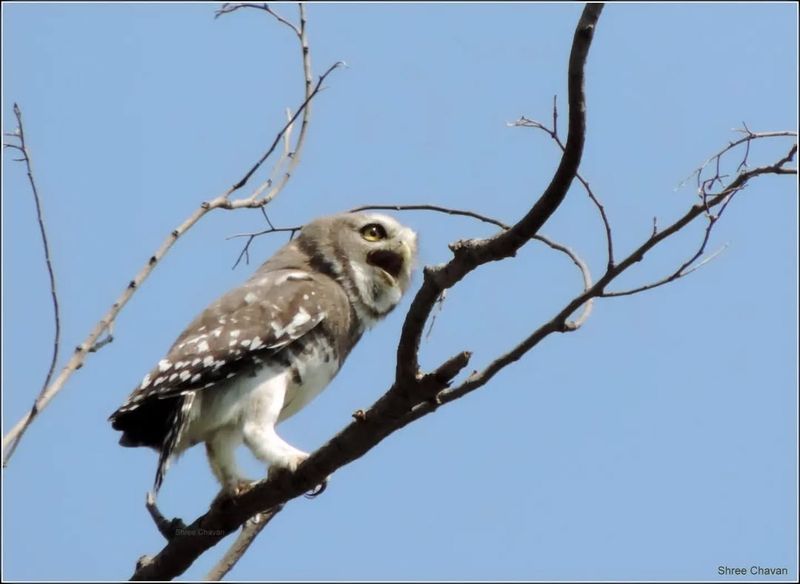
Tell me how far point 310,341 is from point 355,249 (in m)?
1.06

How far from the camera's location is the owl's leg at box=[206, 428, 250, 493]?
572 cm

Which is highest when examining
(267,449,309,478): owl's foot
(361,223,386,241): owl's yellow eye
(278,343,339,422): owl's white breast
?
(361,223,386,241): owl's yellow eye

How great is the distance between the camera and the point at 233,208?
15.6 feet

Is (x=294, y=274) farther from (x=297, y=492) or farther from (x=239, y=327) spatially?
(x=297, y=492)

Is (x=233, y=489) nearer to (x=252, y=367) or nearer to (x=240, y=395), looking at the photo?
(x=240, y=395)

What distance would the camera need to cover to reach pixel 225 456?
5.79 metres

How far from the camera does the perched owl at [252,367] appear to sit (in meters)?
5.66

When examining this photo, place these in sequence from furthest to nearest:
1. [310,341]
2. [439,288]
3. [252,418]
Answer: [310,341]
[252,418]
[439,288]

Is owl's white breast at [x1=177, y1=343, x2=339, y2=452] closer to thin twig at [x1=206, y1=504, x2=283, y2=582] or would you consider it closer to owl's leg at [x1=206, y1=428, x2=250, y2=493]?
owl's leg at [x1=206, y1=428, x2=250, y2=493]

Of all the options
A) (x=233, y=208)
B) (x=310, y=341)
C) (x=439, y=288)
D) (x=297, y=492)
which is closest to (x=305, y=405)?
(x=310, y=341)

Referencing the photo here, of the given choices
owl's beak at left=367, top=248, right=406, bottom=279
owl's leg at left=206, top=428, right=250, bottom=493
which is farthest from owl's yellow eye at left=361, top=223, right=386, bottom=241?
owl's leg at left=206, top=428, right=250, bottom=493

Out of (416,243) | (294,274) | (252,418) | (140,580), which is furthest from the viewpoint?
(416,243)

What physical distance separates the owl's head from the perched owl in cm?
1

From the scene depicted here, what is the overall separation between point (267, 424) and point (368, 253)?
1.68 metres
